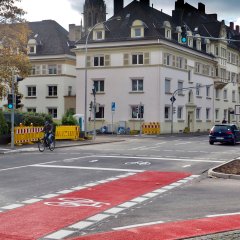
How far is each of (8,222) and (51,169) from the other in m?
9.73

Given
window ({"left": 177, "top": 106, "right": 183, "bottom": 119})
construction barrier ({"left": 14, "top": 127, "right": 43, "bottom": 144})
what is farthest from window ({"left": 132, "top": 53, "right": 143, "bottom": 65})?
construction barrier ({"left": 14, "top": 127, "right": 43, "bottom": 144})

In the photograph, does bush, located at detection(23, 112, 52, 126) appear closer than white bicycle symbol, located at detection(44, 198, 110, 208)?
No

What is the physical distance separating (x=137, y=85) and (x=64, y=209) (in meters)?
49.8

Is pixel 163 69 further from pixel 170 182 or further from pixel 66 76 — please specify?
pixel 170 182

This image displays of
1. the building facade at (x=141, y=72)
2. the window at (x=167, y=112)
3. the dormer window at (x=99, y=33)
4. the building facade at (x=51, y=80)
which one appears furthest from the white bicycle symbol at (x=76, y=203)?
the building facade at (x=51, y=80)

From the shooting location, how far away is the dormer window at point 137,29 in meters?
59.9

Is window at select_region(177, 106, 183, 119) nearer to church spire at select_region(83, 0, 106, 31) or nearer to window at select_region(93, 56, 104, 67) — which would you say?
window at select_region(93, 56, 104, 67)

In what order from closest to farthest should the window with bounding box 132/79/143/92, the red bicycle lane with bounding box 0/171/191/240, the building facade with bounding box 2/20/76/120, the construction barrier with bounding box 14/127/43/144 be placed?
the red bicycle lane with bounding box 0/171/191/240, the construction barrier with bounding box 14/127/43/144, the window with bounding box 132/79/143/92, the building facade with bounding box 2/20/76/120

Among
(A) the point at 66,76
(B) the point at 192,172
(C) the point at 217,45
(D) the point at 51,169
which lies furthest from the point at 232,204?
(C) the point at 217,45

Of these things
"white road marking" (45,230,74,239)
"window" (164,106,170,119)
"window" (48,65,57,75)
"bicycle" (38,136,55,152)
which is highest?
"window" (48,65,57,75)

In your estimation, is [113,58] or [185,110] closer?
[113,58]

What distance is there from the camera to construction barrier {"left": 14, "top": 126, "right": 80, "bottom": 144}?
1328 inches

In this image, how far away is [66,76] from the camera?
68.6 m

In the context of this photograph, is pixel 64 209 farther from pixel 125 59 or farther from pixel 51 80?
pixel 51 80
